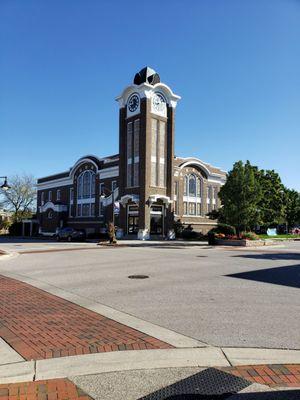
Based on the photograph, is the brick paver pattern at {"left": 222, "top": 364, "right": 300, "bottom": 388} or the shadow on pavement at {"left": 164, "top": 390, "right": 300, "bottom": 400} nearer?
the shadow on pavement at {"left": 164, "top": 390, "right": 300, "bottom": 400}

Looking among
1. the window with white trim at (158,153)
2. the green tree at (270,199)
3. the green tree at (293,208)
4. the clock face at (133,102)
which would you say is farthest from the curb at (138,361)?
the green tree at (293,208)

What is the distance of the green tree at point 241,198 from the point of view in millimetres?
36656

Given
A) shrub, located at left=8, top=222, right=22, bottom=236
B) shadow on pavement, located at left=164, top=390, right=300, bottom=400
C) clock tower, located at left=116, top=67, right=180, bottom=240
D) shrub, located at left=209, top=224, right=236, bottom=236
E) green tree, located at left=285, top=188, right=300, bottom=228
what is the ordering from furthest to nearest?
shrub, located at left=8, top=222, right=22, bottom=236, green tree, located at left=285, top=188, right=300, bottom=228, clock tower, located at left=116, top=67, right=180, bottom=240, shrub, located at left=209, top=224, right=236, bottom=236, shadow on pavement, located at left=164, top=390, right=300, bottom=400

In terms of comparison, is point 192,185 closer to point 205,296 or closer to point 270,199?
point 270,199

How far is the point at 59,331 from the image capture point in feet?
21.2

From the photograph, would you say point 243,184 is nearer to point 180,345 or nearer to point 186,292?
point 186,292

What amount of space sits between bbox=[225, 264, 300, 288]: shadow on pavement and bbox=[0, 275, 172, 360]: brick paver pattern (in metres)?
6.35

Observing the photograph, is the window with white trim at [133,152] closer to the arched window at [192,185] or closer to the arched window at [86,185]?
the arched window at [86,185]

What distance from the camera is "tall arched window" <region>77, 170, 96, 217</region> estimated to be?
62219 mm

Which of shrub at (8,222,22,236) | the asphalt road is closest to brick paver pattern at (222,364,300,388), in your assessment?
the asphalt road

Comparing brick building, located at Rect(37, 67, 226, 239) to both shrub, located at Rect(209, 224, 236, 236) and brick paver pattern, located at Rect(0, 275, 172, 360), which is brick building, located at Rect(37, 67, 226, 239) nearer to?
shrub, located at Rect(209, 224, 236, 236)

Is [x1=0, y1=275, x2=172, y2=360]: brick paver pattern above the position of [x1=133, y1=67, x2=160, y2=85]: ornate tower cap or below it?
below

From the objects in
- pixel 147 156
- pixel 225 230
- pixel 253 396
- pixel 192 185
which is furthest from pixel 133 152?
pixel 253 396

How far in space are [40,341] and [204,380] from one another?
2.66 m
